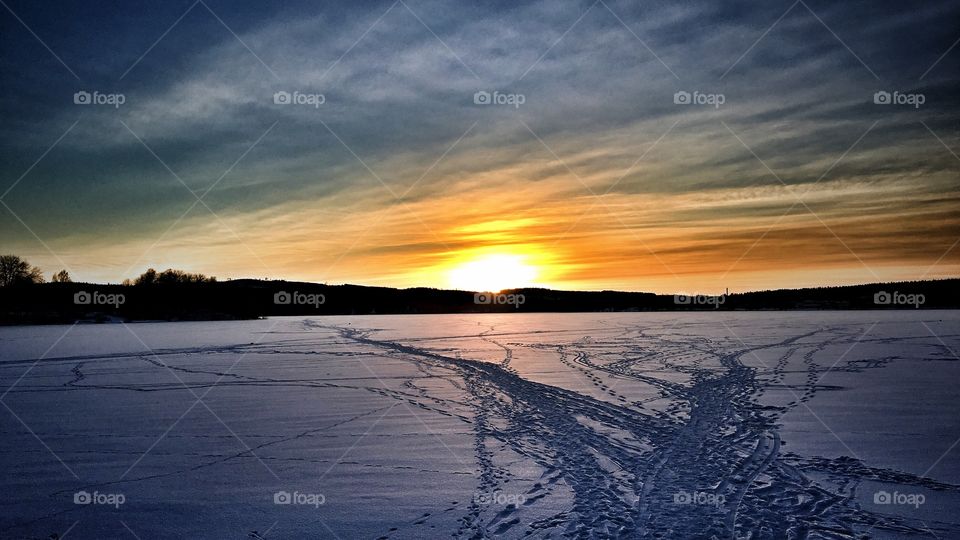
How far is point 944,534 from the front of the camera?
487 centimetres

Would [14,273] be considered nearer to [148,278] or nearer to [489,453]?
[148,278]

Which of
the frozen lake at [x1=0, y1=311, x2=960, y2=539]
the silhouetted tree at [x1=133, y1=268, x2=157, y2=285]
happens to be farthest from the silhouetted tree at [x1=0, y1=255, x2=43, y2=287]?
the frozen lake at [x1=0, y1=311, x2=960, y2=539]

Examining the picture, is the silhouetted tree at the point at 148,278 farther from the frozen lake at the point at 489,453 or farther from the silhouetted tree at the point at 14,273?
the frozen lake at the point at 489,453

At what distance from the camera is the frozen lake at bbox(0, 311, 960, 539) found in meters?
5.30

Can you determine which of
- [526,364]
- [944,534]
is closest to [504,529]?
[944,534]

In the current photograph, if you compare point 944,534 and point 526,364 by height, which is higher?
point 526,364

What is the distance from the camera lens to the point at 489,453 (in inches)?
298

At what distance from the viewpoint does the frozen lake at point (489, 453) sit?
5.30 m

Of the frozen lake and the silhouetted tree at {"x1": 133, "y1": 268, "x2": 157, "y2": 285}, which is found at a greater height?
the silhouetted tree at {"x1": 133, "y1": 268, "x2": 157, "y2": 285}

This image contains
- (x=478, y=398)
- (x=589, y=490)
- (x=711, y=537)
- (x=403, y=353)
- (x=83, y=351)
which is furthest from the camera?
(x=83, y=351)

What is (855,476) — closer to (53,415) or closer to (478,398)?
(478,398)

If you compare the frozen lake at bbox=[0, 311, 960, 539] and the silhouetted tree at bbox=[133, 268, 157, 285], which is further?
the silhouetted tree at bbox=[133, 268, 157, 285]

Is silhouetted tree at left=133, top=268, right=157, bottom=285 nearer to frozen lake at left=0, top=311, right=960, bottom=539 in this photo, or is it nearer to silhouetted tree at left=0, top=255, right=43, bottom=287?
silhouetted tree at left=0, top=255, right=43, bottom=287

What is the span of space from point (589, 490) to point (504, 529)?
1.35 meters
